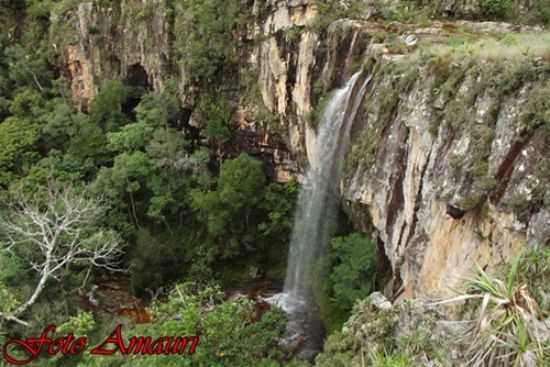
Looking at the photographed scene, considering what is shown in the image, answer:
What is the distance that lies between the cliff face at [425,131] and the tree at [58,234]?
22.2 feet

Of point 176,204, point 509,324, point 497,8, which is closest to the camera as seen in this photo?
point 509,324

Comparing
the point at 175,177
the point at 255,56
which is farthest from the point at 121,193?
the point at 255,56

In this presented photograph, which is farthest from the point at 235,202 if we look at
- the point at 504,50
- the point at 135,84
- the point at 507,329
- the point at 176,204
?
the point at 507,329


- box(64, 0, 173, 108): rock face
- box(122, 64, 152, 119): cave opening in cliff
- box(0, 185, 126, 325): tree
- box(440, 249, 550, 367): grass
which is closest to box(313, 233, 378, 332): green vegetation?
box(440, 249, 550, 367): grass

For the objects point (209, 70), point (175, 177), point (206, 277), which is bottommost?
point (206, 277)

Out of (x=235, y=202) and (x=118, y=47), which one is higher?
(x=118, y=47)

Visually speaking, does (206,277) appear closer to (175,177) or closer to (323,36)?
(175,177)

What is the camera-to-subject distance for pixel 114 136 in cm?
1720

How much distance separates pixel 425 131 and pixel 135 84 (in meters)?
16.8

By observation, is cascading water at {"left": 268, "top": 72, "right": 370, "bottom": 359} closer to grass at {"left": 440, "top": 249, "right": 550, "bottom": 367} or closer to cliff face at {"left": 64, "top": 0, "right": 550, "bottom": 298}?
cliff face at {"left": 64, "top": 0, "right": 550, "bottom": 298}

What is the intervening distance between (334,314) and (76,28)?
62.4 ft

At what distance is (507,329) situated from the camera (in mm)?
3922

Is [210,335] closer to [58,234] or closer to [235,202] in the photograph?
[235,202]

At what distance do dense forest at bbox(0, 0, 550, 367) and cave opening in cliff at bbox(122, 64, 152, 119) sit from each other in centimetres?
7
